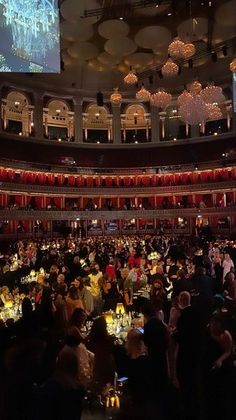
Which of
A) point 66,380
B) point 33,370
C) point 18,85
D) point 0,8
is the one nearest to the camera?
point 66,380

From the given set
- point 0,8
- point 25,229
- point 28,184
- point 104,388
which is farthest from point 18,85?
point 104,388

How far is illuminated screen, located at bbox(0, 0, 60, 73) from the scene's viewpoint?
13531 mm

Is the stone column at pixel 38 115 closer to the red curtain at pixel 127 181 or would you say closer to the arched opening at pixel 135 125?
the arched opening at pixel 135 125

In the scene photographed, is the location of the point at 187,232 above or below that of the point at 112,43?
below

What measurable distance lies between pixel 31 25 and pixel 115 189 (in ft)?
79.4

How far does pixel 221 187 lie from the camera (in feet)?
113

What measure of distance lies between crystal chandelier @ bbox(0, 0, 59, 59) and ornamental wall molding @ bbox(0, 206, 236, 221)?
17.2 metres

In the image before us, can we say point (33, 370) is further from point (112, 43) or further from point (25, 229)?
point (25, 229)

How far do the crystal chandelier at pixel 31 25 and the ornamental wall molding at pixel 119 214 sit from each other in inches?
679

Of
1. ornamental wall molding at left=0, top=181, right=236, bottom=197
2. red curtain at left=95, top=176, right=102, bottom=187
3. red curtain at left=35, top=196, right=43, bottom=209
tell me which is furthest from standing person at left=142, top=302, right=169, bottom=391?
red curtain at left=95, top=176, right=102, bottom=187

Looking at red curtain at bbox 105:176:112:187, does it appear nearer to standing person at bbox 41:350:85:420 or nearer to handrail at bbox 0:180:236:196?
handrail at bbox 0:180:236:196

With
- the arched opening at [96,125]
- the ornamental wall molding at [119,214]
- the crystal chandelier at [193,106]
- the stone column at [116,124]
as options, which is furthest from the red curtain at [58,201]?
the crystal chandelier at [193,106]

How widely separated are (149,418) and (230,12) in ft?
81.1

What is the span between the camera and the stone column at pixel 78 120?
3988 cm
